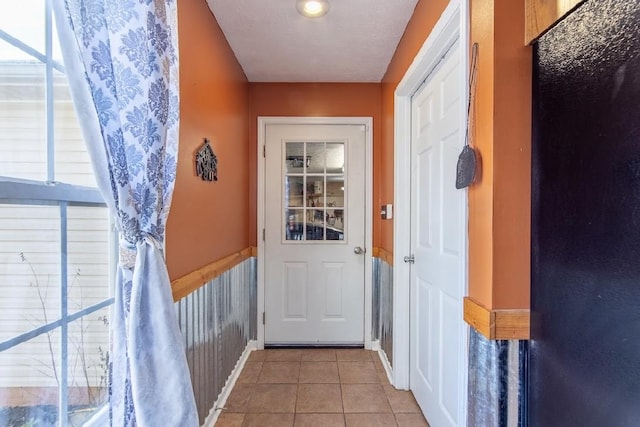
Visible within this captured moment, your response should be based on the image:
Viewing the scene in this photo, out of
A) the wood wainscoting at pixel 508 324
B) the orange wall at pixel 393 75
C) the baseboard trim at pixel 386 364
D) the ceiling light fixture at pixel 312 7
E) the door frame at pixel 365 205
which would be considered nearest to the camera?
the wood wainscoting at pixel 508 324

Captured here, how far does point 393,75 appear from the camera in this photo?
8.02 ft

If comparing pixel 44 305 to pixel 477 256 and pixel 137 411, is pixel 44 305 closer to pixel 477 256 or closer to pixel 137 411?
pixel 137 411

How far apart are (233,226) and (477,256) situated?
67.6 inches

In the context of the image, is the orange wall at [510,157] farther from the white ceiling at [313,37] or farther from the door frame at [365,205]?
the door frame at [365,205]

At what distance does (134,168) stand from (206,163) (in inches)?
34.3

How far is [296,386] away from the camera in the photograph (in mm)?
2279

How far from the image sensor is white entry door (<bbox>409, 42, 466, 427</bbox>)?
1.45m

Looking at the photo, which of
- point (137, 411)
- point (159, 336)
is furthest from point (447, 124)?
point (137, 411)

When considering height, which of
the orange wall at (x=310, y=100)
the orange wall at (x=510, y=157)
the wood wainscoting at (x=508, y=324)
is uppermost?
the orange wall at (x=310, y=100)

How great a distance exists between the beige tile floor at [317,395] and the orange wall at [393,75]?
0.94m

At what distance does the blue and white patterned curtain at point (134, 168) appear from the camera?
900 mm

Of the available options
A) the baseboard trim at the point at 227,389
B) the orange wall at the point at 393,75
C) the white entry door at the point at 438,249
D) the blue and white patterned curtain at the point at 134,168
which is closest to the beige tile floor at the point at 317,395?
the baseboard trim at the point at 227,389

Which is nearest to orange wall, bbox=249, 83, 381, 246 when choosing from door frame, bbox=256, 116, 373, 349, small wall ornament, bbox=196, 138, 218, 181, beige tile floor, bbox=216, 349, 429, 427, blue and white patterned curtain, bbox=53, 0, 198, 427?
door frame, bbox=256, 116, 373, 349

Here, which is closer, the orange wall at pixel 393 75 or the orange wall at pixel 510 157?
the orange wall at pixel 510 157
